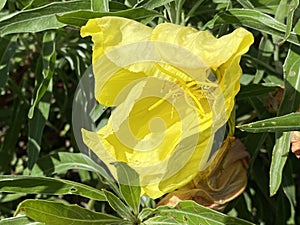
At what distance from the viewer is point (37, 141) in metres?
1.86

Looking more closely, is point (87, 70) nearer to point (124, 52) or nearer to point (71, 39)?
point (71, 39)

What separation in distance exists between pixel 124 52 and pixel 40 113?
0.67 m

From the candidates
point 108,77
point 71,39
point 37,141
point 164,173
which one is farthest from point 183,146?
point 71,39

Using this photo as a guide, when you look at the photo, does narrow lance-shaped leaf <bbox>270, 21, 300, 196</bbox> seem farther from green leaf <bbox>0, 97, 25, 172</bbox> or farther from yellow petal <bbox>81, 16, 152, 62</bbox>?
green leaf <bbox>0, 97, 25, 172</bbox>

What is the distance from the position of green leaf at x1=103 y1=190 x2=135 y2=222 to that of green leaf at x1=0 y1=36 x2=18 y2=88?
23.4 inches

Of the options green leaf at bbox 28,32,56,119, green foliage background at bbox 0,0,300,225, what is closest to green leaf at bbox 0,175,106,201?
green foliage background at bbox 0,0,300,225

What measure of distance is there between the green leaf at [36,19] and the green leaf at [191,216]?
456 millimetres

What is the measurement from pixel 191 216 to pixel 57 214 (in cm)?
26

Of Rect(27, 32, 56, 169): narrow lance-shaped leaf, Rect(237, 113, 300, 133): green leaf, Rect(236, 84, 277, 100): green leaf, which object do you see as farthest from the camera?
Rect(27, 32, 56, 169): narrow lance-shaped leaf

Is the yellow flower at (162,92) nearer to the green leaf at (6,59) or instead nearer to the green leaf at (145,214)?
the green leaf at (145,214)

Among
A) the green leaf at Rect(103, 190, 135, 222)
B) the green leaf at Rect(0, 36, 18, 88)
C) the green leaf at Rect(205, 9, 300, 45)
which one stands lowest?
the green leaf at Rect(103, 190, 135, 222)

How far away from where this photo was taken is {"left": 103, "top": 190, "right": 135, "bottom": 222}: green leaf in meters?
1.40

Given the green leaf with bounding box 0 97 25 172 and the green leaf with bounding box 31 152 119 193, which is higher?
the green leaf with bounding box 31 152 119 193

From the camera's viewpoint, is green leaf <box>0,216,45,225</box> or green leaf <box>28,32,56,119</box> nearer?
green leaf <box>0,216,45,225</box>
